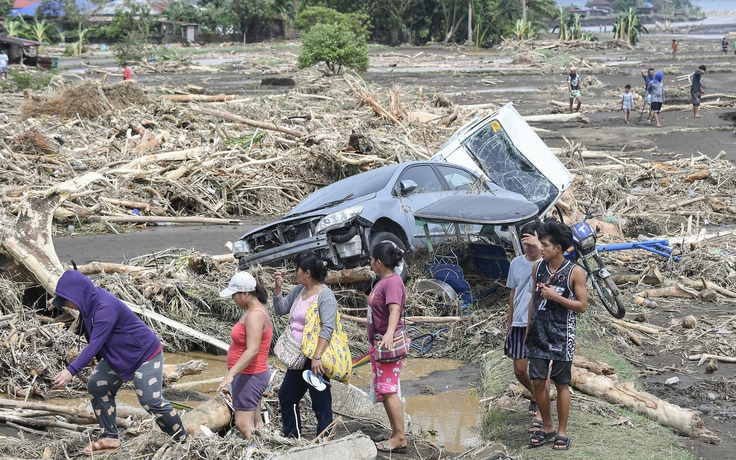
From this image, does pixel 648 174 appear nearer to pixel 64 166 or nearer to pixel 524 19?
pixel 64 166

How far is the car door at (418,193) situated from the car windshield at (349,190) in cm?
28

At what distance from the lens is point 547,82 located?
146 feet

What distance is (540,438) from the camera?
6.45 m

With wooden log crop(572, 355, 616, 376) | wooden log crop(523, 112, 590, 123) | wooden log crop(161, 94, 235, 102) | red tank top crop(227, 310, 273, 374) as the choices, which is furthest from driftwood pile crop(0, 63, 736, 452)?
wooden log crop(523, 112, 590, 123)

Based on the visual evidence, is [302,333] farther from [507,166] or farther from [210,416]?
[507,166]

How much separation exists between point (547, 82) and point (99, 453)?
41.1m

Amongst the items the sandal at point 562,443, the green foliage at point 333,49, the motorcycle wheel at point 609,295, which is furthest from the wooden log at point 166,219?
the green foliage at point 333,49

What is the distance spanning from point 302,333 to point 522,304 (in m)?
1.81

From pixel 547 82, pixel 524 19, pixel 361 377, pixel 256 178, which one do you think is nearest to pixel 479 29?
pixel 524 19

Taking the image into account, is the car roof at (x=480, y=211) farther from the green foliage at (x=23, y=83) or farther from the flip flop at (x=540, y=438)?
the green foliage at (x=23, y=83)

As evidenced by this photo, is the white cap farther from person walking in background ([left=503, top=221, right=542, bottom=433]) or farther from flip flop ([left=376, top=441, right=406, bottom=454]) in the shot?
person walking in background ([left=503, top=221, right=542, bottom=433])

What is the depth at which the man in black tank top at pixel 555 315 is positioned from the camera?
19.7 ft

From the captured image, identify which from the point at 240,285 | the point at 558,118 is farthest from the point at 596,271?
the point at 558,118

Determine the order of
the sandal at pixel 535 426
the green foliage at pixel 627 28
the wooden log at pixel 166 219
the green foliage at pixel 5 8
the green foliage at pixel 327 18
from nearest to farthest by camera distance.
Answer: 1. the sandal at pixel 535 426
2. the wooden log at pixel 166 219
3. the green foliage at pixel 327 18
4. the green foliage at pixel 5 8
5. the green foliage at pixel 627 28
